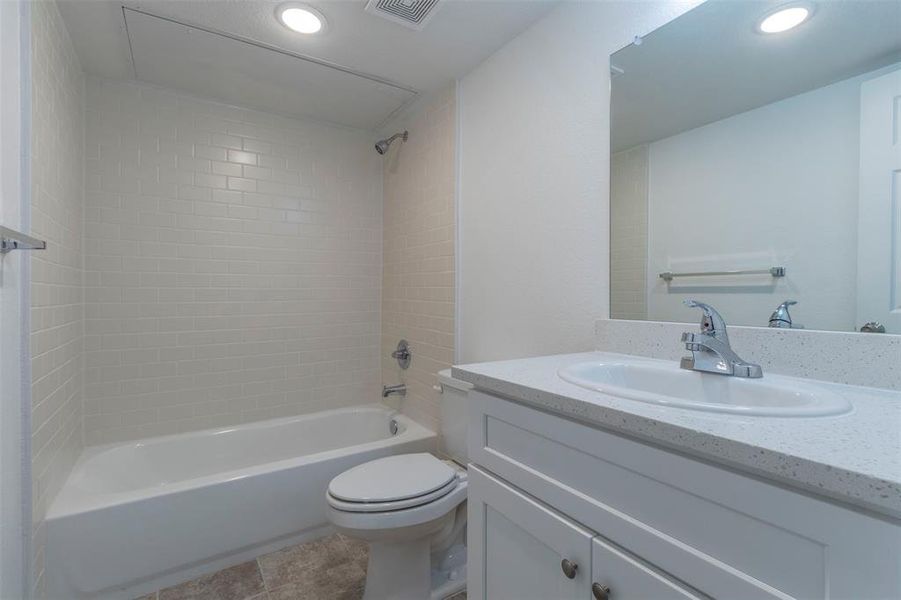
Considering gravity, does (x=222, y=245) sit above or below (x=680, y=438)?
above

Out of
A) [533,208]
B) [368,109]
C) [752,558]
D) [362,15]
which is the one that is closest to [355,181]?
[368,109]

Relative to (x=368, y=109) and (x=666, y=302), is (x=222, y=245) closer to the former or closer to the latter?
(x=368, y=109)

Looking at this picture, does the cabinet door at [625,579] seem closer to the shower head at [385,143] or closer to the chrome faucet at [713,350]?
the chrome faucet at [713,350]

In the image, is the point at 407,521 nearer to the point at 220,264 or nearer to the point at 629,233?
the point at 629,233

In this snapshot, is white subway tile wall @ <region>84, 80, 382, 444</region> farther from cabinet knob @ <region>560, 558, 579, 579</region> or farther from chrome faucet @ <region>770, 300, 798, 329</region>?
chrome faucet @ <region>770, 300, 798, 329</region>

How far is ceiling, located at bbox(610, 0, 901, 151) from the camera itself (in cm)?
88

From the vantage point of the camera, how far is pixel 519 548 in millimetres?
897

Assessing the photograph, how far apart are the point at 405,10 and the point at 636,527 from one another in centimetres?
183

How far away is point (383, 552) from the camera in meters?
1.49

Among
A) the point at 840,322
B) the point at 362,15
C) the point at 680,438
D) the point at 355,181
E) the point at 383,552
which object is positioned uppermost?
the point at 362,15

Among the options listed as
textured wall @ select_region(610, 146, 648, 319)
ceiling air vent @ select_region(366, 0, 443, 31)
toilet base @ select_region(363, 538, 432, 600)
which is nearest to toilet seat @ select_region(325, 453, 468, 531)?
toilet base @ select_region(363, 538, 432, 600)

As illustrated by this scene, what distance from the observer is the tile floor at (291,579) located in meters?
1.58

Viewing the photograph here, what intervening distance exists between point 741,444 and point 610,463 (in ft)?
0.76

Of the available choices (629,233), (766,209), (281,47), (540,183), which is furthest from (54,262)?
(766,209)
